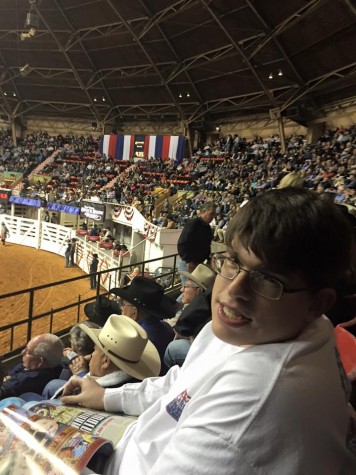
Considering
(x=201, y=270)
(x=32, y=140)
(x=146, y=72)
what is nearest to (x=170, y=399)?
(x=201, y=270)

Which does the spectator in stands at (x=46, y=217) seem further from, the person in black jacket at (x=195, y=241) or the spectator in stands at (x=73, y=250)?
the person in black jacket at (x=195, y=241)

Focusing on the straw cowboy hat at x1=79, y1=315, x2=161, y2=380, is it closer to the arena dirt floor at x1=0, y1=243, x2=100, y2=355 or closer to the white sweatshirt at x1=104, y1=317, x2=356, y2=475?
the white sweatshirt at x1=104, y1=317, x2=356, y2=475

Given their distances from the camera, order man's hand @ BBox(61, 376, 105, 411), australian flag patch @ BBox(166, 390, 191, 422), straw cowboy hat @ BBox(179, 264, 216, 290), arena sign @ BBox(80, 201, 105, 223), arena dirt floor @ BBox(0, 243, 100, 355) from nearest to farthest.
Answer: australian flag patch @ BBox(166, 390, 191, 422)
man's hand @ BBox(61, 376, 105, 411)
straw cowboy hat @ BBox(179, 264, 216, 290)
arena dirt floor @ BBox(0, 243, 100, 355)
arena sign @ BBox(80, 201, 105, 223)

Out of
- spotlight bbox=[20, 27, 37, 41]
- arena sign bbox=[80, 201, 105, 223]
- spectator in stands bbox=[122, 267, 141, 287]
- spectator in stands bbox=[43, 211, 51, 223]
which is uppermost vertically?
spotlight bbox=[20, 27, 37, 41]

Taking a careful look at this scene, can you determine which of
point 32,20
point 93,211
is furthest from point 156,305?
point 32,20

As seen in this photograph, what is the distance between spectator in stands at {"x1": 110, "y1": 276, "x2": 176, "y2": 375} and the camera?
2.96m

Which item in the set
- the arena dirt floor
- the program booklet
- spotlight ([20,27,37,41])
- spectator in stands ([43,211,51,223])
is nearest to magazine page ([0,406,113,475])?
the program booklet

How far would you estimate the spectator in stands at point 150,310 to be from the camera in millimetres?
2957

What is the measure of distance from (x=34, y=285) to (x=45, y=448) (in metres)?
13.9

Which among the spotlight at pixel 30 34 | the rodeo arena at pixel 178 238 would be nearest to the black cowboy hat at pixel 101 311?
the rodeo arena at pixel 178 238

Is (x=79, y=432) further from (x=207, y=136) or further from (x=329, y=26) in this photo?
(x=207, y=136)

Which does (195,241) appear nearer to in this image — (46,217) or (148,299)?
(148,299)

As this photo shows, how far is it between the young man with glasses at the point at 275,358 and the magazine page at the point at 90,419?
1.77 ft

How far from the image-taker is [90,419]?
59.0 inches
